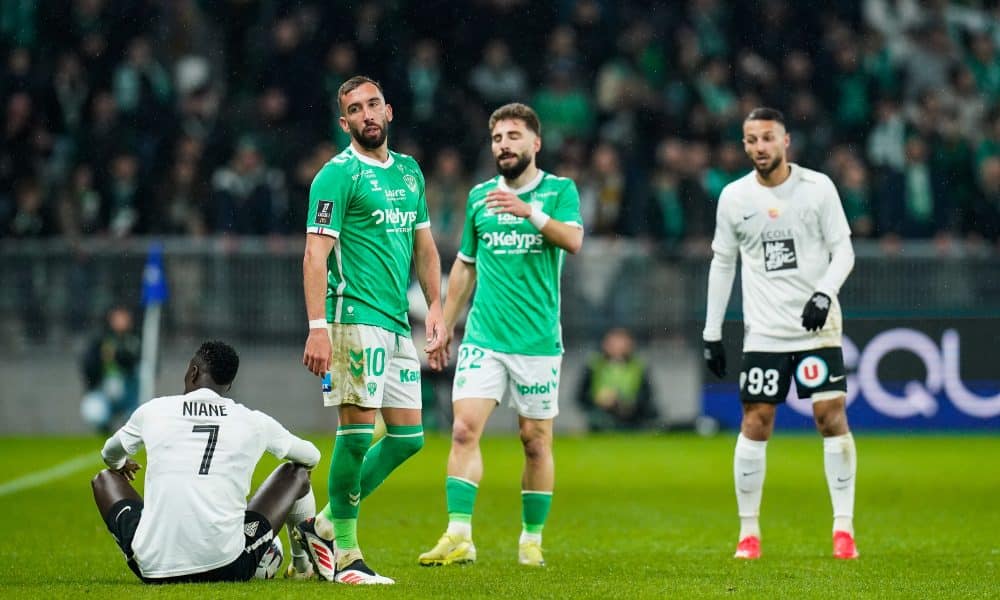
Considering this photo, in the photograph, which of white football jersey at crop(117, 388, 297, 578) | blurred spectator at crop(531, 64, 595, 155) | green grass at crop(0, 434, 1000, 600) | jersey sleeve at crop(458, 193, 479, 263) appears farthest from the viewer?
blurred spectator at crop(531, 64, 595, 155)

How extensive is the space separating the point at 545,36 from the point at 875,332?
6974mm

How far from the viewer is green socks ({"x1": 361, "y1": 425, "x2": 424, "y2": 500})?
28.2 ft

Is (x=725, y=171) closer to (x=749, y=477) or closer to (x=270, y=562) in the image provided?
(x=749, y=477)

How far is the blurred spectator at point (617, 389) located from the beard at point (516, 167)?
435 inches

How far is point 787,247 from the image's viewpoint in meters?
9.89

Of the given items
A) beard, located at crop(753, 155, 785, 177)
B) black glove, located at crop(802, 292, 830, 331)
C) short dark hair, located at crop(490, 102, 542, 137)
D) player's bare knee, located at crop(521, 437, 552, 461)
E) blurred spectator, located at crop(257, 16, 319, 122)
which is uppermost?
blurred spectator, located at crop(257, 16, 319, 122)

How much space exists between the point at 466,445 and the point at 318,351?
5.58 ft

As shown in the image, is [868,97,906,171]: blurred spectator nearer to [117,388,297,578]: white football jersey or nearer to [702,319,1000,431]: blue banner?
[702,319,1000,431]: blue banner

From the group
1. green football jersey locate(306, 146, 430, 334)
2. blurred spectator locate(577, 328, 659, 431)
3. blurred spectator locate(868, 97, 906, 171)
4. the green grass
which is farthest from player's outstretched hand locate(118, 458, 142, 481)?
blurred spectator locate(868, 97, 906, 171)

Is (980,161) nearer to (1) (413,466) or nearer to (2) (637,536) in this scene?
(1) (413,466)

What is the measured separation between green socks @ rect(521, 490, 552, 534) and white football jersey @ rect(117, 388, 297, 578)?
2.14 meters

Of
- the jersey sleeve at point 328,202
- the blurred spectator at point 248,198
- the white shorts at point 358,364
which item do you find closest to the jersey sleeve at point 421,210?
the jersey sleeve at point 328,202

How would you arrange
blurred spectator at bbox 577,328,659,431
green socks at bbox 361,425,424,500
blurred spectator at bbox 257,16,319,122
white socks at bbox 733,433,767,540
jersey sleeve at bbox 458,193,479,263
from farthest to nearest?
blurred spectator at bbox 257,16,319,122, blurred spectator at bbox 577,328,659,431, white socks at bbox 733,433,767,540, jersey sleeve at bbox 458,193,479,263, green socks at bbox 361,425,424,500

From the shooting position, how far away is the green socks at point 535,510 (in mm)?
9344
